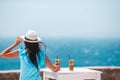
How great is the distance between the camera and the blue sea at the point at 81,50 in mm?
9484

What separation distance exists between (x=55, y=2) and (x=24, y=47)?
4.86 m

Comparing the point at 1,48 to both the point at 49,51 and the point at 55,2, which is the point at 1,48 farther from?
the point at 49,51

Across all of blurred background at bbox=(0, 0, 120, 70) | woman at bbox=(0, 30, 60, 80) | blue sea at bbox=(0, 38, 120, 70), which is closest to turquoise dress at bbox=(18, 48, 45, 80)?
woman at bbox=(0, 30, 60, 80)

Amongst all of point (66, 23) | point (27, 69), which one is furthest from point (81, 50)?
point (27, 69)

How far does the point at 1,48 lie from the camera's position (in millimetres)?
9602

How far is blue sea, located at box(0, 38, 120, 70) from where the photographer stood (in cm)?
948

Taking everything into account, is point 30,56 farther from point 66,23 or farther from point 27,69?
point 66,23

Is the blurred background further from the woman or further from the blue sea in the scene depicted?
the woman

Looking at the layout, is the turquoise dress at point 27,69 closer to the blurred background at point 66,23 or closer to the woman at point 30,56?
the woman at point 30,56

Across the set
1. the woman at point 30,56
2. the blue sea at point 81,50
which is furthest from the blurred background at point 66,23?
the woman at point 30,56

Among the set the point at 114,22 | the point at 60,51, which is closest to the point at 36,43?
the point at 114,22

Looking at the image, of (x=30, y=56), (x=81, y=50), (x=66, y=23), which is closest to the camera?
(x=30, y=56)

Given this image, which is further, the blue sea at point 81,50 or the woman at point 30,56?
the blue sea at point 81,50

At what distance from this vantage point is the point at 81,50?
39.4ft
